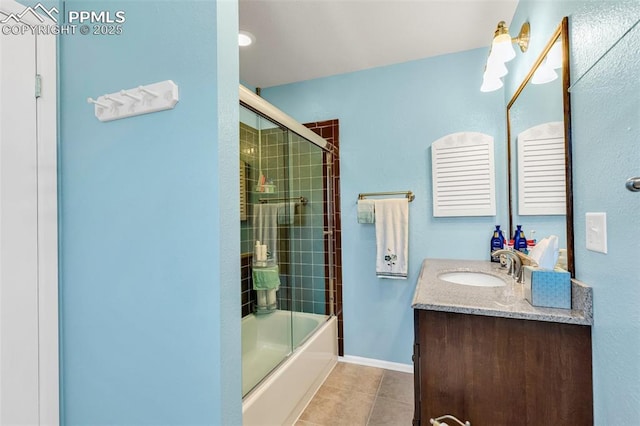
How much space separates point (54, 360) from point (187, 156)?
96 cm

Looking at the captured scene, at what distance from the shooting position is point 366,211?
2260 millimetres

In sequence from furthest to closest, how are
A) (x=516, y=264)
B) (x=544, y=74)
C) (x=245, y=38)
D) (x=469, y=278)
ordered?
(x=245, y=38) → (x=469, y=278) → (x=516, y=264) → (x=544, y=74)

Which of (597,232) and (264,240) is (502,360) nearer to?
(597,232)

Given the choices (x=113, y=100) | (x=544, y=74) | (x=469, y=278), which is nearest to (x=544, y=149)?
(x=544, y=74)

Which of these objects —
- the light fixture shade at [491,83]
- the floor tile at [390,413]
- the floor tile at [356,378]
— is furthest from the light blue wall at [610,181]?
the floor tile at [356,378]

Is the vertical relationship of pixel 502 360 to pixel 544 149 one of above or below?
below

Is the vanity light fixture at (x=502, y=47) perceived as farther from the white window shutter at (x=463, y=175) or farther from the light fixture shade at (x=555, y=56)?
the white window shutter at (x=463, y=175)

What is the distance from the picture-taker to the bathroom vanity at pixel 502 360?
0.96 meters

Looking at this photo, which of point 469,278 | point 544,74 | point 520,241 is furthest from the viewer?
point 469,278

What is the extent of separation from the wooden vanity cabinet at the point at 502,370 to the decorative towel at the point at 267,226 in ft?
4.26

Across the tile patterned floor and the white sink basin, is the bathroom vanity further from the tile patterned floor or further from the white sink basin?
the tile patterned floor

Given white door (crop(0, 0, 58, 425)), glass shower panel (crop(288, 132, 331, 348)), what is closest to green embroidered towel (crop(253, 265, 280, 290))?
glass shower panel (crop(288, 132, 331, 348))

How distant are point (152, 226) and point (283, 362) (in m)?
1.24

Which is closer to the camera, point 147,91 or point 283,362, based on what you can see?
point 147,91
